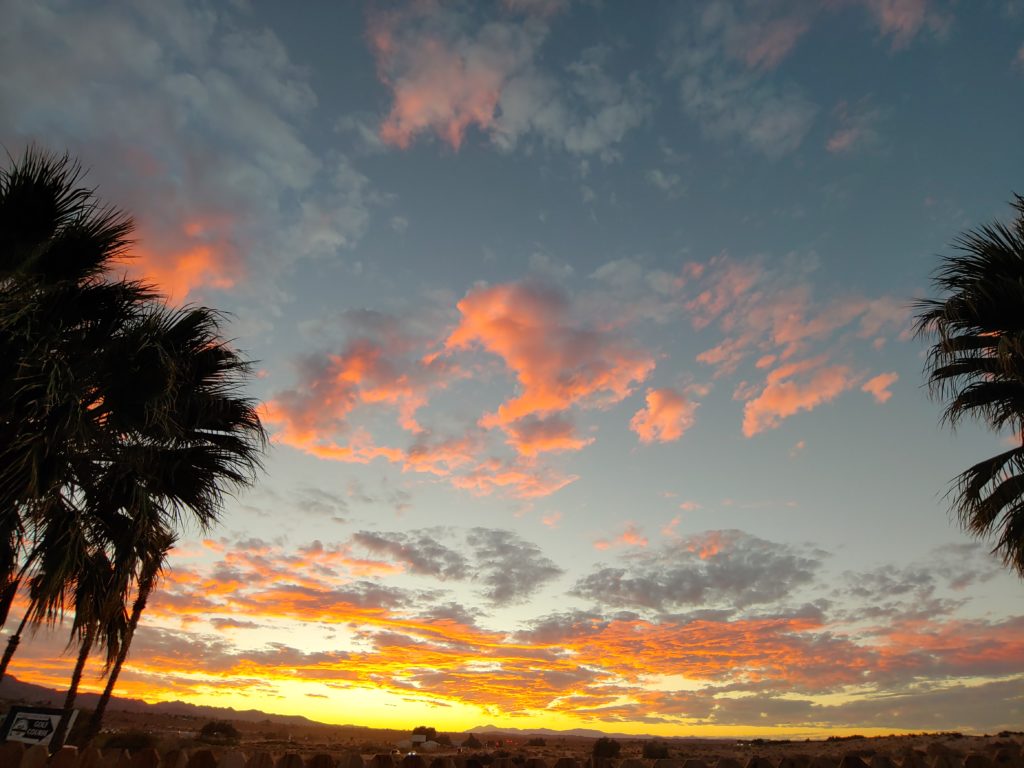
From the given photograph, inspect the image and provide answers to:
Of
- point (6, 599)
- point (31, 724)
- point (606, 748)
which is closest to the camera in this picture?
point (31, 724)

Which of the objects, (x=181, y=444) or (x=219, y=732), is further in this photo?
(x=219, y=732)

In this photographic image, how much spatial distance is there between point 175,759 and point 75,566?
7.46m

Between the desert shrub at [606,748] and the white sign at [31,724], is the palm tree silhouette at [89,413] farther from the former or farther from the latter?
the desert shrub at [606,748]

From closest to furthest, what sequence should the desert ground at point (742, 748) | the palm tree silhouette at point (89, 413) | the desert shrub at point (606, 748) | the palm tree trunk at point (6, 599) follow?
the desert ground at point (742, 748) < the palm tree silhouette at point (89, 413) < the palm tree trunk at point (6, 599) < the desert shrub at point (606, 748)

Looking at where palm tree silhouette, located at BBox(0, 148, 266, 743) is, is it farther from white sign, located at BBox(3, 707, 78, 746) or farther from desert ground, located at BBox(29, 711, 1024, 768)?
desert ground, located at BBox(29, 711, 1024, 768)

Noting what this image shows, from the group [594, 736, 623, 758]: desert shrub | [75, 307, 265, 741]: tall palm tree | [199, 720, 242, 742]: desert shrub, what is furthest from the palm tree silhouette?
[199, 720, 242, 742]: desert shrub

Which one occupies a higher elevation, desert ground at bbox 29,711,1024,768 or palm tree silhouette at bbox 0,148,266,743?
palm tree silhouette at bbox 0,148,266,743

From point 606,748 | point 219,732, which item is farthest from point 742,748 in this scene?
point 219,732

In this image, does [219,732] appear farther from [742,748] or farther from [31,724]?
[31,724]

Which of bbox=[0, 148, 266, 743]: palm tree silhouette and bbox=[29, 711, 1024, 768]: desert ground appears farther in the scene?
bbox=[0, 148, 266, 743]: palm tree silhouette

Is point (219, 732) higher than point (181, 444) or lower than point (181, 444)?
lower

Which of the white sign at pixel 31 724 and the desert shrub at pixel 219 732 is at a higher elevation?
the white sign at pixel 31 724

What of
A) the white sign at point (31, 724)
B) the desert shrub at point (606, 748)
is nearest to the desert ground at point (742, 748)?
the desert shrub at point (606, 748)

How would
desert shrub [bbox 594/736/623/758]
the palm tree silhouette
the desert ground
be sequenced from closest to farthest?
the desert ground
the palm tree silhouette
desert shrub [bbox 594/736/623/758]
